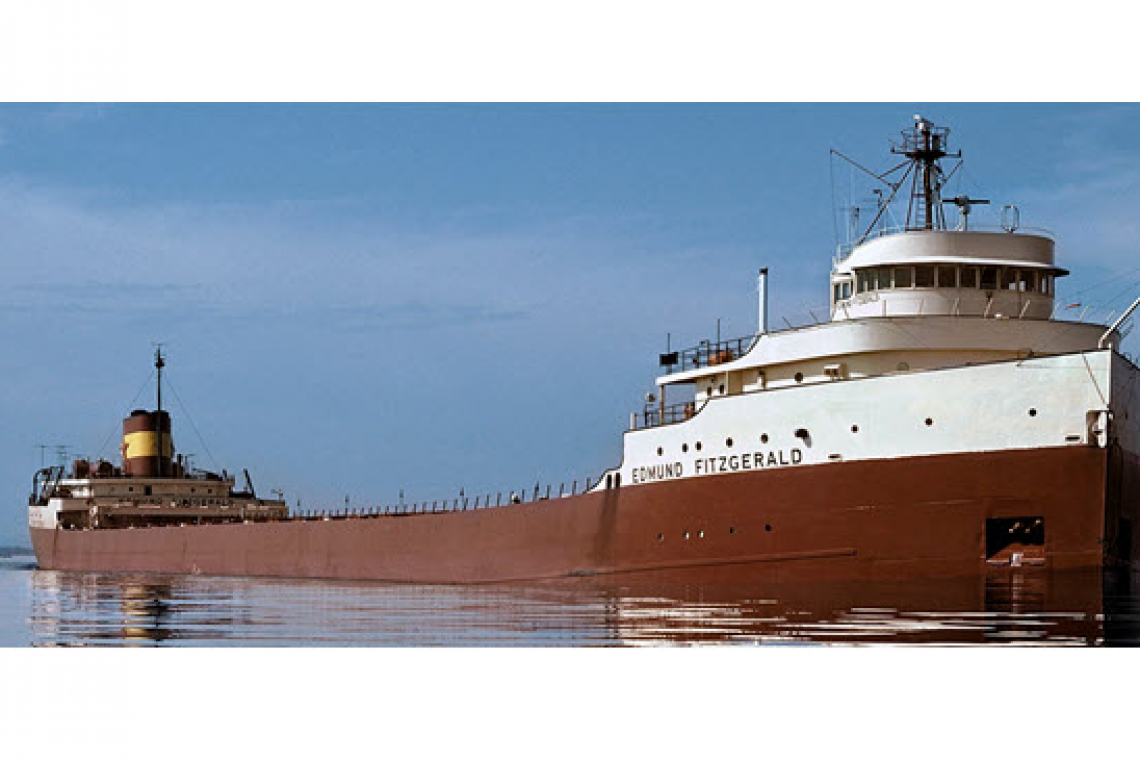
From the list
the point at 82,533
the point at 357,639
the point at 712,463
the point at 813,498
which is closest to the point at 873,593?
the point at 813,498

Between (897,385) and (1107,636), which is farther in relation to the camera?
(897,385)

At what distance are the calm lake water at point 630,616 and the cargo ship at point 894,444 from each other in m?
0.60

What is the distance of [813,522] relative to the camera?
23.6 metres

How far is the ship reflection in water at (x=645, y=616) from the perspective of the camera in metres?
15.9

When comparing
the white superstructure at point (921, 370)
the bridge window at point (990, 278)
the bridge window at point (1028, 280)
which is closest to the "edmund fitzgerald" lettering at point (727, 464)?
the white superstructure at point (921, 370)

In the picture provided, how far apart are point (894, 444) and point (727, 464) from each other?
3363 mm

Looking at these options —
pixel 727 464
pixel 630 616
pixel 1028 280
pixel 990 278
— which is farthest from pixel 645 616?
pixel 1028 280

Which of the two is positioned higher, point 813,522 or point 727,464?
point 727,464

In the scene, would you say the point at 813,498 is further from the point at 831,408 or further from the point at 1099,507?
the point at 1099,507

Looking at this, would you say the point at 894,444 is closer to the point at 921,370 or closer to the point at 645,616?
the point at 921,370

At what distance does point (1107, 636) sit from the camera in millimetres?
14891

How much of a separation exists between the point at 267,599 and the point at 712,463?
329 inches

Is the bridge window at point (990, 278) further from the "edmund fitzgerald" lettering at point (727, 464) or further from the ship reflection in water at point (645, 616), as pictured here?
the ship reflection in water at point (645, 616)

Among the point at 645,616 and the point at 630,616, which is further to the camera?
the point at 630,616
